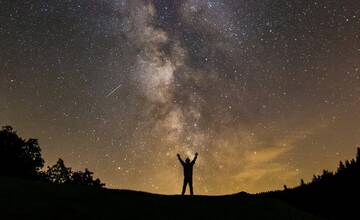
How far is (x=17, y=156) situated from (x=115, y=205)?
2458 centimetres

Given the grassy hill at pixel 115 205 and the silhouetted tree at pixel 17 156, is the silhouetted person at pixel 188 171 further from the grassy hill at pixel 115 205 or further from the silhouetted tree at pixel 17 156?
the silhouetted tree at pixel 17 156

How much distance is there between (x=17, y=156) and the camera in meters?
34.2

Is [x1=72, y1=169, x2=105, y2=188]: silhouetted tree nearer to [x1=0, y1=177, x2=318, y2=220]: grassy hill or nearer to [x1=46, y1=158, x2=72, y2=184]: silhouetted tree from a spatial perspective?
[x1=46, y1=158, x2=72, y2=184]: silhouetted tree

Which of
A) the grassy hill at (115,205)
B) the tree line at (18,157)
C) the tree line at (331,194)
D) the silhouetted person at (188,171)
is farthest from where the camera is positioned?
the tree line at (18,157)

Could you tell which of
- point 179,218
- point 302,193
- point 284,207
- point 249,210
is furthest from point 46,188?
point 302,193

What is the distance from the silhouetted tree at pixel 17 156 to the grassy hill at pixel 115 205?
21158 millimetres

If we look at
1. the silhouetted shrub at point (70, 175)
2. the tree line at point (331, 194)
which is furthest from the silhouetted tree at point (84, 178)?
the tree line at point (331, 194)

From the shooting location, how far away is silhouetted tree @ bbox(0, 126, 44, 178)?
3300cm

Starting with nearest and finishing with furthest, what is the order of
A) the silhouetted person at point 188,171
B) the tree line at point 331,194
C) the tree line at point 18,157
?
the silhouetted person at point 188,171 < the tree line at point 331,194 < the tree line at point 18,157

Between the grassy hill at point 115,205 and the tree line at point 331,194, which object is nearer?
the grassy hill at point 115,205

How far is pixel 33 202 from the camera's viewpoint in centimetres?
A: 1156

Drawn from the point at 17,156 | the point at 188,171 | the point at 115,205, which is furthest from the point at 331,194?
the point at 17,156

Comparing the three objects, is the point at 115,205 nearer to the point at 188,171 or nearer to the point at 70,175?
the point at 188,171

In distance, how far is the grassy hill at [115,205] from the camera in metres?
11.2
